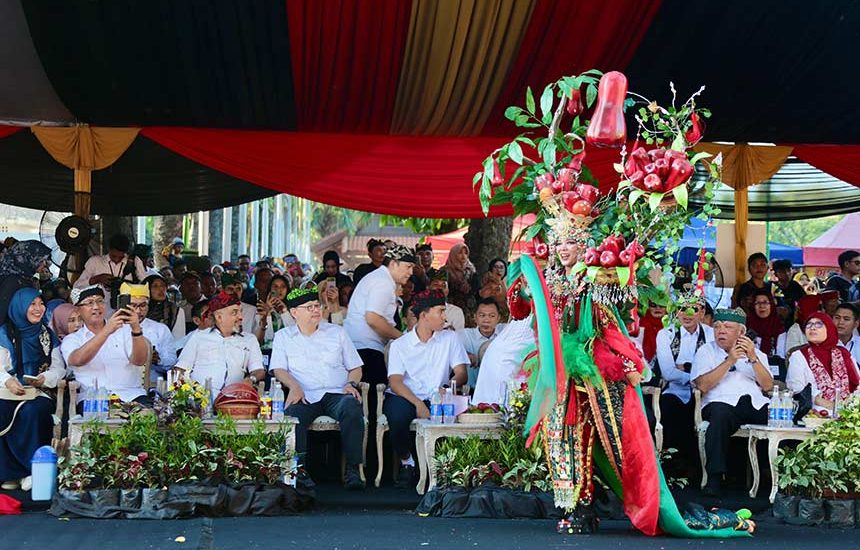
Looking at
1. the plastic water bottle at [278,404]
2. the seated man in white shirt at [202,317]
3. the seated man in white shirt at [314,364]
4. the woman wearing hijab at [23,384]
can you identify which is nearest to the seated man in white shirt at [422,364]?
the seated man in white shirt at [314,364]

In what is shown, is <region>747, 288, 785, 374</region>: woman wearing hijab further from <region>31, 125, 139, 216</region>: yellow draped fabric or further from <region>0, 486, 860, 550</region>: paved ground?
<region>31, 125, 139, 216</region>: yellow draped fabric

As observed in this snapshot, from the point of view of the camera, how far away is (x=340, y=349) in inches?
310

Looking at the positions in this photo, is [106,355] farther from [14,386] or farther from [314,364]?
[314,364]

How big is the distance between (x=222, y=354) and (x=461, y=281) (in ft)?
11.8

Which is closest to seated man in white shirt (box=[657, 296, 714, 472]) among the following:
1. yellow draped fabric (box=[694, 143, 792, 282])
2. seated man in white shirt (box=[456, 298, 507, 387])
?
seated man in white shirt (box=[456, 298, 507, 387])

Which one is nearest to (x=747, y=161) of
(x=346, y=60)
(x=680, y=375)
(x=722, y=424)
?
(x=680, y=375)

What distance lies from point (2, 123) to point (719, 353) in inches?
215

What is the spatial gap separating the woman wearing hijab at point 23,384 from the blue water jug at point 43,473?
40 cm

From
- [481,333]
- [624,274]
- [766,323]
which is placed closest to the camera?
[624,274]

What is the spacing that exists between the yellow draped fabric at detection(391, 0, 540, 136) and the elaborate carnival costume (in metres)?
2.64

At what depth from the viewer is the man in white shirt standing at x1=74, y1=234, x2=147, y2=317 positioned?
9.41m

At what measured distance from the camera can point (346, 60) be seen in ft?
28.7

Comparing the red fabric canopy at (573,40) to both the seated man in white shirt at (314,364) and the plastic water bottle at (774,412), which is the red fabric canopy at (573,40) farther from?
the plastic water bottle at (774,412)

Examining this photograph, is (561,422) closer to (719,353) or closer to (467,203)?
(719,353)
